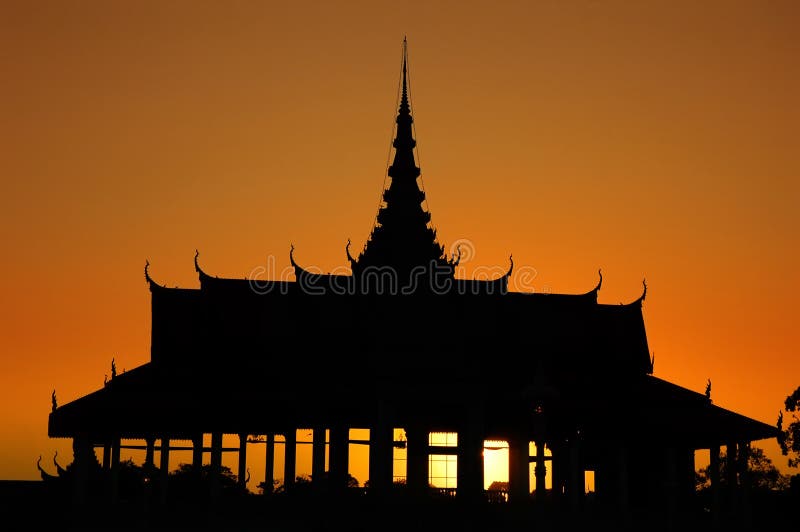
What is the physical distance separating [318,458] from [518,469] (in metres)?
6.05

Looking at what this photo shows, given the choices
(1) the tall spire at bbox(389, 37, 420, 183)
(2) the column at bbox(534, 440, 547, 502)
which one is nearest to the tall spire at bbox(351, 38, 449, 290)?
(1) the tall spire at bbox(389, 37, 420, 183)

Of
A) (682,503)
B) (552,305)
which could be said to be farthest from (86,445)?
(682,503)

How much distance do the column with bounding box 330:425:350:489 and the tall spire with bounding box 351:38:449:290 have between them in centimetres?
1992

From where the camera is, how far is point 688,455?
47.3 meters

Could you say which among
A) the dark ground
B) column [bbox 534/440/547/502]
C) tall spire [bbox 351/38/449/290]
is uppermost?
tall spire [bbox 351/38/449/290]

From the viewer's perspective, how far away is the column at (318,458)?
39.9 metres

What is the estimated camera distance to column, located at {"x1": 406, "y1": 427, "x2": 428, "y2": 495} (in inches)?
1794

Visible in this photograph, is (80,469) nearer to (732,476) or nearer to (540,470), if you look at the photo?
(540,470)

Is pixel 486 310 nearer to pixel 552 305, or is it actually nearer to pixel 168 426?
pixel 552 305

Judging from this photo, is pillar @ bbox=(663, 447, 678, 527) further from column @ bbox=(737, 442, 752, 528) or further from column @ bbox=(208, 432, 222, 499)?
column @ bbox=(208, 432, 222, 499)

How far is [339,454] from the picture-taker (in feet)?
139

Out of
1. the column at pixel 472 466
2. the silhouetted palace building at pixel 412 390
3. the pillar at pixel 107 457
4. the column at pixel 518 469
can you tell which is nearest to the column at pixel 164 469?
the silhouetted palace building at pixel 412 390

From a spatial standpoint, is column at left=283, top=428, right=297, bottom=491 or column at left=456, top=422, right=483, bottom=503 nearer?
column at left=456, top=422, right=483, bottom=503

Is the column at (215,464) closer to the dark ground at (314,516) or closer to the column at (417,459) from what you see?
the dark ground at (314,516)
